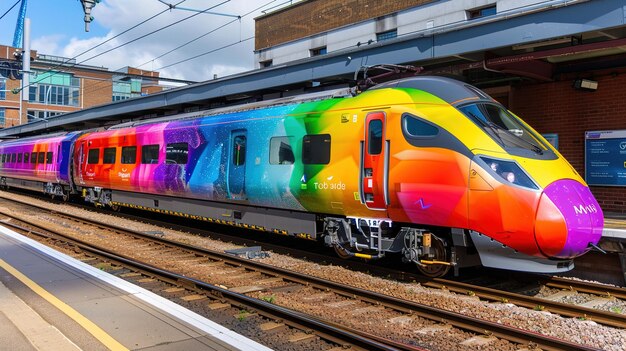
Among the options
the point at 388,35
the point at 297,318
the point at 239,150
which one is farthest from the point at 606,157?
the point at 388,35

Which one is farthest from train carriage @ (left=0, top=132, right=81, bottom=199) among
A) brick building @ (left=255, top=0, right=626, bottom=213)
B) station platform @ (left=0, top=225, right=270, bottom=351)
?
station platform @ (left=0, top=225, right=270, bottom=351)

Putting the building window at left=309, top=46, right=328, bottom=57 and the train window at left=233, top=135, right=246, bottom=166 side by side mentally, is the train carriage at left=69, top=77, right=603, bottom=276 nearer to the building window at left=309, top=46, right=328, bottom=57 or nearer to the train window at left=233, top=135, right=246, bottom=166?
the train window at left=233, top=135, right=246, bottom=166

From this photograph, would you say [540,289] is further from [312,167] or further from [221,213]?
[221,213]

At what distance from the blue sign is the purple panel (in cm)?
400

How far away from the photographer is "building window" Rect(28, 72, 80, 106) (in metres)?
72.6

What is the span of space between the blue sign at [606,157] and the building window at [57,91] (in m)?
75.5

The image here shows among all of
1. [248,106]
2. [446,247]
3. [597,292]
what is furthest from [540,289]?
[248,106]

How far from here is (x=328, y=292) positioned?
737 cm

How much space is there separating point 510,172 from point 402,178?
64.2 inches

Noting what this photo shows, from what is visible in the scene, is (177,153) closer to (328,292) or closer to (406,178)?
(328,292)

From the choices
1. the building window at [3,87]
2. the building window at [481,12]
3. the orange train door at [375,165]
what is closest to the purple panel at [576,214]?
the orange train door at [375,165]

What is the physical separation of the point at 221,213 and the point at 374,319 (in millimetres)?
6526

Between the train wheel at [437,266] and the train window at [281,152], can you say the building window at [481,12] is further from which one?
the train wheel at [437,266]

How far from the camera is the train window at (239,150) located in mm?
10969
